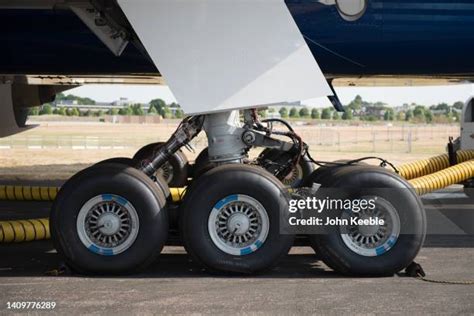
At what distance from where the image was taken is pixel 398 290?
19.1 ft

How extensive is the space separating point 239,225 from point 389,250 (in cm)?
118

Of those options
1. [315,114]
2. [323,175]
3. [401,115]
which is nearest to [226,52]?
[323,175]

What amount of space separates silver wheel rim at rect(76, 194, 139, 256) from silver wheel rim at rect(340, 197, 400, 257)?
65.1 inches

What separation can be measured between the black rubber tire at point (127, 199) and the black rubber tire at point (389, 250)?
4.11 feet

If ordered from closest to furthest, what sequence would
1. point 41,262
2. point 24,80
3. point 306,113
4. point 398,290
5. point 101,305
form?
point 101,305, point 398,290, point 41,262, point 24,80, point 306,113

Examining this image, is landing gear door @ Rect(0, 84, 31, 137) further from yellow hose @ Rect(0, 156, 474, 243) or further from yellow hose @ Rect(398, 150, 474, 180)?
yellow hose @ Rect(398, 150, 474, 180)

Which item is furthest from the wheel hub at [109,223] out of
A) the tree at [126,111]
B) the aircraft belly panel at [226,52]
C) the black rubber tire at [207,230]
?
the tree at [126,111]

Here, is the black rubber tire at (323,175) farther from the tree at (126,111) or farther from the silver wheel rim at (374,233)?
the tree at (126,111)

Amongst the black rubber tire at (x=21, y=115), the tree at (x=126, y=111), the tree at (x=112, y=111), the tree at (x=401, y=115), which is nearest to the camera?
the black rubber tire at (x=21, y=115)

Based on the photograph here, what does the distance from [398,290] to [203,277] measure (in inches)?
58.7

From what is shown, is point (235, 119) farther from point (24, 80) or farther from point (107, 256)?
point (24, 80)

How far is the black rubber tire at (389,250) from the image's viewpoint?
6.30m

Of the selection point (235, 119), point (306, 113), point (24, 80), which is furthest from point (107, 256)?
point (306, 113)

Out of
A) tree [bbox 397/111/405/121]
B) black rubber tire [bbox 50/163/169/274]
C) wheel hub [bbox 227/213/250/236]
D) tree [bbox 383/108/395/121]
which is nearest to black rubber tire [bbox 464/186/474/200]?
wheel hub [bbox 227/213/250/236]
